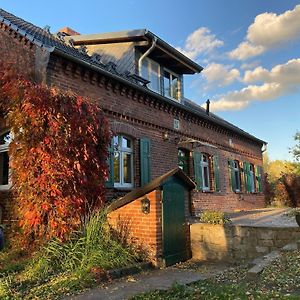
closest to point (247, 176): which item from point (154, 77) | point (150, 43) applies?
point (154, 77)

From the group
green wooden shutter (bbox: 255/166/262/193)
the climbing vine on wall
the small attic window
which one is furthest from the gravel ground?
green wooden shutter (bbox: 255/166/262/193)

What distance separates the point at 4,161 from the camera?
9594 mm

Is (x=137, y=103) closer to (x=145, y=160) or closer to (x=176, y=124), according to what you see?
(x=145, y=160)

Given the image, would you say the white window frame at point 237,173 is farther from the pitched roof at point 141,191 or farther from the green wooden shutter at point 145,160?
the pitched roof at point 141,191

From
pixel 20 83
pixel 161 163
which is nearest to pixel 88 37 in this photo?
pixel 161 163

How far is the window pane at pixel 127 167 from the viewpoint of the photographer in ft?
37.5

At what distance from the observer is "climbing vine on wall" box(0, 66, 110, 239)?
7078 millimetres

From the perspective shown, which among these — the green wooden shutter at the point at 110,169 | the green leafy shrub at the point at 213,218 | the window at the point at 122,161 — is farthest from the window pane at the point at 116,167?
the green leafy shrub at the point at 213,218

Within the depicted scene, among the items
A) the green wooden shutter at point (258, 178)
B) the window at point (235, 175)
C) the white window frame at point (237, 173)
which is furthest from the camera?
the green wooden shutter at point (258, 178)

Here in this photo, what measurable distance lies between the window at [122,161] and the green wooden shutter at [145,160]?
36 centimetres

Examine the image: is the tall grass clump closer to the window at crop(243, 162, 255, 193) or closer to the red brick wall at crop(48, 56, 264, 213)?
the red brick wall at crop(48, 56, 264, 213)

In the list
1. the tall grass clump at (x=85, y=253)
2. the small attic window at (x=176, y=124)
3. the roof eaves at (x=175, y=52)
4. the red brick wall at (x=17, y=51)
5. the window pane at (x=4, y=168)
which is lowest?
the tall grass clump at (x=85, y=253)

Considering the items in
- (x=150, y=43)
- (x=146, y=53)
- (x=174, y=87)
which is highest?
(x=150, y=43)

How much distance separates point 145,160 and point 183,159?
3.54 meters
